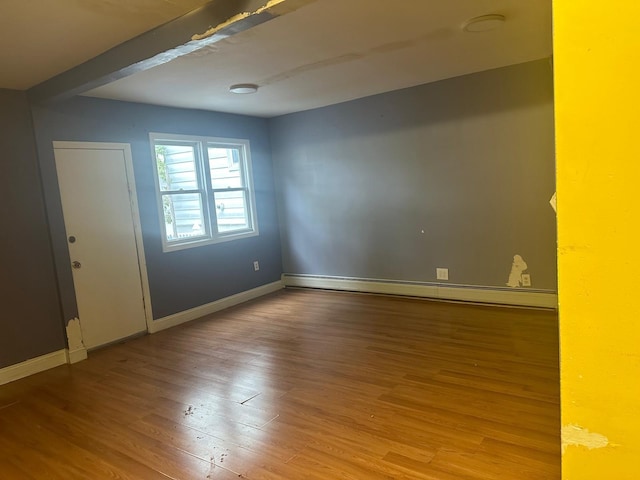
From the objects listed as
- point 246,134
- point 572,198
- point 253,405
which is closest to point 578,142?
point 572,198

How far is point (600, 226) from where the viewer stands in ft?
2.58

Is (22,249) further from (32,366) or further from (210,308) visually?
(210,308)

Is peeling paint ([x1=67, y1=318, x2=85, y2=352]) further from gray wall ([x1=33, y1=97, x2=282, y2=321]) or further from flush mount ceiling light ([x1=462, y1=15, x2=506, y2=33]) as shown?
flush mount ceiling light ([x1=462, y1=15, x2=506, y2=33])

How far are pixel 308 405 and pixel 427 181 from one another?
292 centimetres

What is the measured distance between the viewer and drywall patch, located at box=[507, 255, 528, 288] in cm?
425

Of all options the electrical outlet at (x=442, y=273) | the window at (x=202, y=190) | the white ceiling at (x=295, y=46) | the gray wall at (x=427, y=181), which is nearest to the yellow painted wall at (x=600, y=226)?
the white ceiling at (x=295, y=46)

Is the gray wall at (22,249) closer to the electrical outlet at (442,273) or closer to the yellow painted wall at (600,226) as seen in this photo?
the electrical outlet at (442,273)

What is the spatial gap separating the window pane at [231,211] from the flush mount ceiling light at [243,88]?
152cm

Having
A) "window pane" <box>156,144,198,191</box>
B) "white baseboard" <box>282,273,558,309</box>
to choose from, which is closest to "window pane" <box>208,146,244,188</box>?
"window pane" <box>156,144,198,191</box>

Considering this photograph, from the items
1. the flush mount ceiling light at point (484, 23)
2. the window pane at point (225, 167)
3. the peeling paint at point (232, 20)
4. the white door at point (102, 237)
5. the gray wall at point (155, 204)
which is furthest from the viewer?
the window pane at point (225, 167)

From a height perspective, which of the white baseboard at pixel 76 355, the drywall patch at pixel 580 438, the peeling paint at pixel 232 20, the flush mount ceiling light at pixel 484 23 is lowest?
the white baseboard at pixel 76 355

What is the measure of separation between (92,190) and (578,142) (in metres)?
4.17

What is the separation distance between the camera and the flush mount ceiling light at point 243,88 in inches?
155

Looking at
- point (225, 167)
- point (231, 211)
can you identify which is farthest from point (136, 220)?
point (225, 167)
